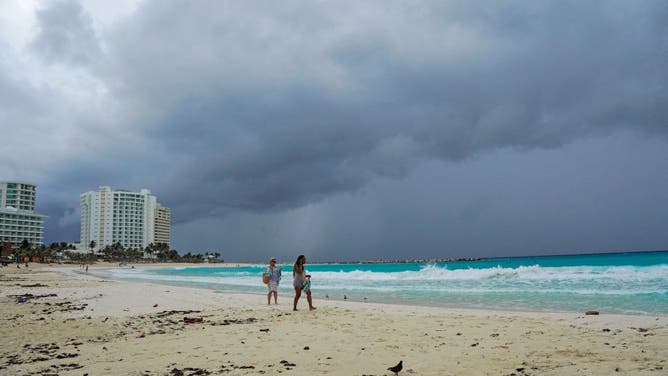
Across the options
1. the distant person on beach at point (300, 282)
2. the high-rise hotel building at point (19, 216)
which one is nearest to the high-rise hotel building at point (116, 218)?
the high-rise hotel building at point (19, 216)

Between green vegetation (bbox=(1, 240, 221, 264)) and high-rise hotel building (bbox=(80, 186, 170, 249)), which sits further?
high-rise hotel building (bbox=(80, 186, 170, 249))

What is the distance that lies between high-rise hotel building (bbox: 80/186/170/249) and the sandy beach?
7282 inches

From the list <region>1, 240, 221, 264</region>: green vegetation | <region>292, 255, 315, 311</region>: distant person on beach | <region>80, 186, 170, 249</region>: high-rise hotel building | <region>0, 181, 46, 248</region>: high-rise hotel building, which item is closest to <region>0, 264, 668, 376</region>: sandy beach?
<region>292, 255, 315, 311</region>: distant person on beach

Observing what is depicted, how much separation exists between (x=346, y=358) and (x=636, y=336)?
5.99 metres

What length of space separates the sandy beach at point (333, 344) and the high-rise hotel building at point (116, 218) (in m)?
185

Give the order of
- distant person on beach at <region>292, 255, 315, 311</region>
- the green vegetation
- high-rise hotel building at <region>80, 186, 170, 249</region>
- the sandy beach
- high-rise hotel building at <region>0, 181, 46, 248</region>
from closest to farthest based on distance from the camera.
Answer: the sandy beach < distant person on beach at <region>292, 255, 315, 311</region> < the green vegetation < high-rise hotel building at <region>0, 181, 46, 248</region> < high-rise hotel building at <region>80, 186, 170, 249</region>

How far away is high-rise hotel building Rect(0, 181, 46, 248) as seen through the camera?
12925cm

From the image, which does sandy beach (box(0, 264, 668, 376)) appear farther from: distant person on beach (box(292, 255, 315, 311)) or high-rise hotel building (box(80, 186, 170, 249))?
high-rise hotel building (box(80, 186, 170, 249))

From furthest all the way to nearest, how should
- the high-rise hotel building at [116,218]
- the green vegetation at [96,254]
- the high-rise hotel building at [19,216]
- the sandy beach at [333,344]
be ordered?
the high-rise hotel building at [116,218], the high-rise hotel building at [19,216], the green vegetation at [96,254], the sandy beach at [333,344]

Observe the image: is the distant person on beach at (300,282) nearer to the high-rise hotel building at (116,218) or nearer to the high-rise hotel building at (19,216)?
the high-rise hotel building at (19,216)

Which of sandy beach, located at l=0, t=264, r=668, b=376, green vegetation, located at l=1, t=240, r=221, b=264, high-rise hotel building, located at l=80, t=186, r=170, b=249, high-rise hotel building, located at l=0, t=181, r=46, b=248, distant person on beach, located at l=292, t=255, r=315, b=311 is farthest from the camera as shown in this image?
high-rise hotel building, located at l=80, t=186, r=170, b=249

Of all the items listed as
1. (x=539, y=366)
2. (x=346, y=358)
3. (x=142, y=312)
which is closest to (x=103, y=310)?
(x=142, y=312)

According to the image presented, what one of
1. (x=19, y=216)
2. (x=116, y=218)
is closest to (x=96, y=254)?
(x=116, y=218)

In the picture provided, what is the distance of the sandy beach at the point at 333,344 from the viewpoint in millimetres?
6332
